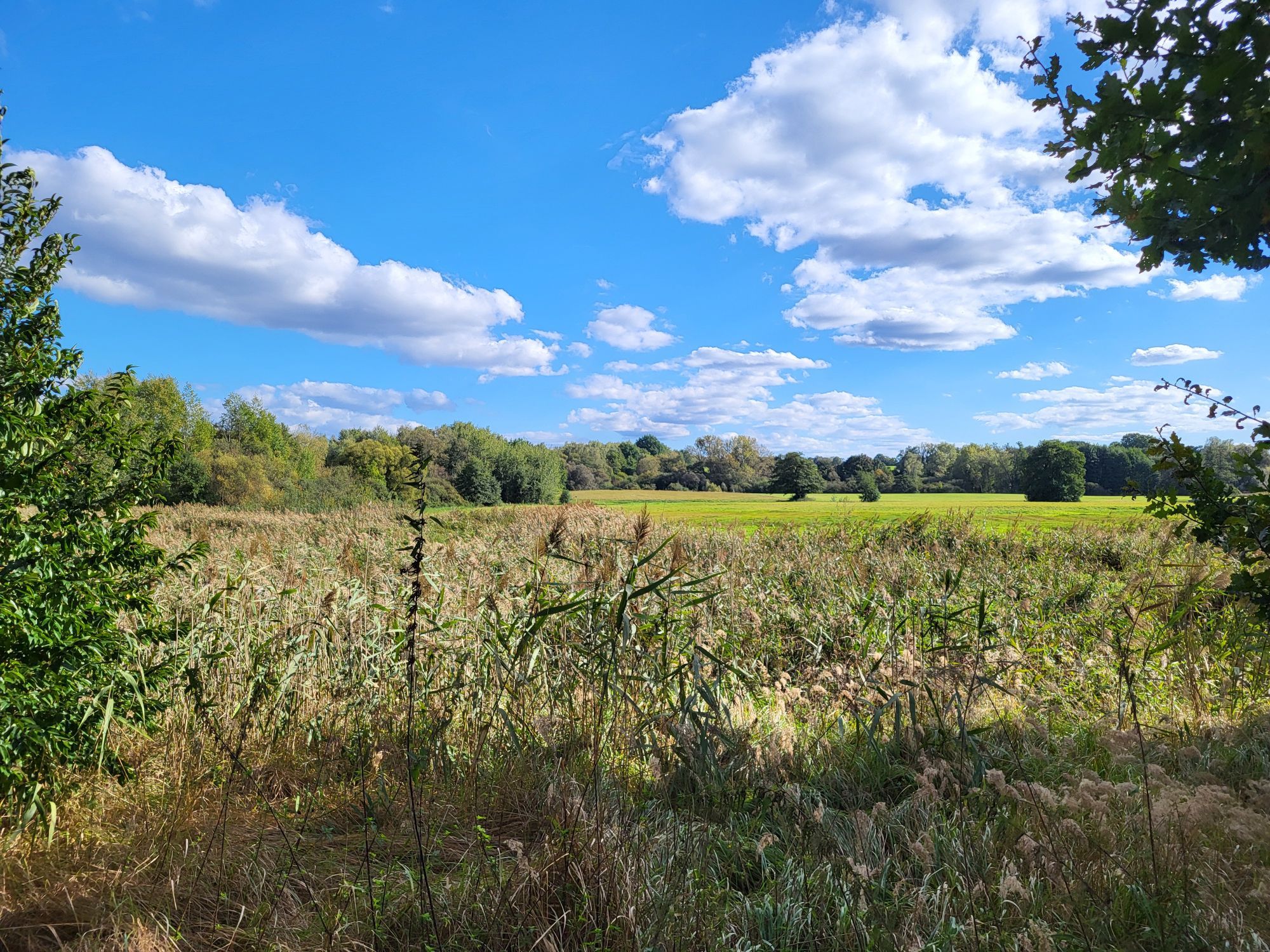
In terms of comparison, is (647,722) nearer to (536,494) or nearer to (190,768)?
(190,768)

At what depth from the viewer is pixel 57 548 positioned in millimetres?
3193

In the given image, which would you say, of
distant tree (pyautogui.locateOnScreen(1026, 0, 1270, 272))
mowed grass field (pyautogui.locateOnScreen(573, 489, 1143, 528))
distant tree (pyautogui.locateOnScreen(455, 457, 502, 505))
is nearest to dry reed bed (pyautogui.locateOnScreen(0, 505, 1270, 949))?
distant tree (pyautogui.locateOnScreen(1026, 0, 1270, 272))

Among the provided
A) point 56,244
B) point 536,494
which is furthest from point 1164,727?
point 536,494

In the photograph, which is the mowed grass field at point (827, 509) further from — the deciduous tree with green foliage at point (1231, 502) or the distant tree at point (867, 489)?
the deciduous tree with green foliage at point (1231, 502)

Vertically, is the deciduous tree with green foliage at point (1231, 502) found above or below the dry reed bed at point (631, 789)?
above

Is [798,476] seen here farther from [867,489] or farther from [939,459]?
[939,459]

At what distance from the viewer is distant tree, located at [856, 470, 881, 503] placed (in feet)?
102

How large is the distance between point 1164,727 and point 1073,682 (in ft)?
4.93

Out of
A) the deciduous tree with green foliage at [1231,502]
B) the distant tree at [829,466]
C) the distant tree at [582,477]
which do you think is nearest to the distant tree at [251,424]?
the distant tree at [582,477]

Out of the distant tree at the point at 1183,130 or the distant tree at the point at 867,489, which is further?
the distant tree at the point at 867,489

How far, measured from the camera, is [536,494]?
112 ft

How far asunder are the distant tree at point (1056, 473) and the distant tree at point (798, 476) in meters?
10.1

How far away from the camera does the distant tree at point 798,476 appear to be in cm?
3553

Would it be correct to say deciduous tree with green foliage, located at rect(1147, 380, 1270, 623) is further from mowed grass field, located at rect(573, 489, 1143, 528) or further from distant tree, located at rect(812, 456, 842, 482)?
distant tree, located at rect(812, 456, 842, 482)
